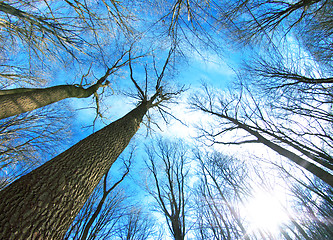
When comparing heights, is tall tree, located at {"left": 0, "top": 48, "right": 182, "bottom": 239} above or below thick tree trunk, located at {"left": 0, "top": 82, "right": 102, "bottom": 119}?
below

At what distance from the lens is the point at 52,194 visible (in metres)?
1.41

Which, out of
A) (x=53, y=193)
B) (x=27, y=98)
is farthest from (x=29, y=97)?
(x=53, y=193)

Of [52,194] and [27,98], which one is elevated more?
[27,98]

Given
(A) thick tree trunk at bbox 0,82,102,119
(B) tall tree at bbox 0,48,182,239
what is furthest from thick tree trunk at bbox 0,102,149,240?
(A) thick tree trunk at bbox 0,82,102,119

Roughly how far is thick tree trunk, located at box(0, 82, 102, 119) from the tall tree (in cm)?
140

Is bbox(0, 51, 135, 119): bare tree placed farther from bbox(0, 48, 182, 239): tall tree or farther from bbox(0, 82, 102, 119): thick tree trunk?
bbox(0, 48, 182, 239): tall tree

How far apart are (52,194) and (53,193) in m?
0.01

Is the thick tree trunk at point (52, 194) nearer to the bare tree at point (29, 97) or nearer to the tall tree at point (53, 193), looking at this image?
the tall tree at point (53, 193)

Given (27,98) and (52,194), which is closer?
(52,194)

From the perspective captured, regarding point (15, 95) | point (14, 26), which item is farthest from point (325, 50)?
point (14, 26)

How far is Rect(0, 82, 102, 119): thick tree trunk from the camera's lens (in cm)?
230

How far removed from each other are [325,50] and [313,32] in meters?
0.68

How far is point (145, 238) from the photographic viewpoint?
29.2 ft

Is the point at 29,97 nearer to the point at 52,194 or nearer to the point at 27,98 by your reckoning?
the point at 27,98
